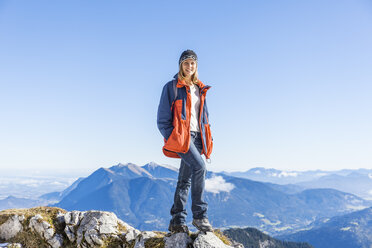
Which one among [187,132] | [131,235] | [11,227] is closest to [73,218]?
[11,227]

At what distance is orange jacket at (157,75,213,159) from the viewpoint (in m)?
6.60

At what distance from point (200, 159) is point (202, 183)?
671 mm

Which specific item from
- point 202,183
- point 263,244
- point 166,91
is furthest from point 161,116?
point 263,244

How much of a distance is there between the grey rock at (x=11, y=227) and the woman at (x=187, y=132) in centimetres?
603

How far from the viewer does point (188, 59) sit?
23.5 feet

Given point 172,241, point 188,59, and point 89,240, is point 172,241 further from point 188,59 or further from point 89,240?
point 188,59

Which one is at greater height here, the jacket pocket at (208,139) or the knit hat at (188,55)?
the knit hat at (188,55)

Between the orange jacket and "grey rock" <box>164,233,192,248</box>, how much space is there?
219cm

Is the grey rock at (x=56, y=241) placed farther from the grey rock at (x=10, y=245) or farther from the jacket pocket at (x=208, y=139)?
the jacket pocket at (x=208, y=139)

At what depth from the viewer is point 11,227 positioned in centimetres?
947

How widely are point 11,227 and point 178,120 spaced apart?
7.74 meters

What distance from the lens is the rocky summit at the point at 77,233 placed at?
740 centimetres

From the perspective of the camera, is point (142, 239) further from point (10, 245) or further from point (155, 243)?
point (10, 245)

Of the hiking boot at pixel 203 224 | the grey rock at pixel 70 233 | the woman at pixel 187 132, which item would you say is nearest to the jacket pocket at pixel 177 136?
the woman at pixel 187 132
